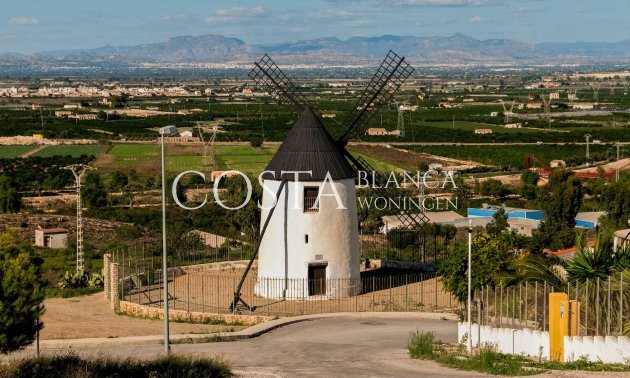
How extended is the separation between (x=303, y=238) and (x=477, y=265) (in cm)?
493

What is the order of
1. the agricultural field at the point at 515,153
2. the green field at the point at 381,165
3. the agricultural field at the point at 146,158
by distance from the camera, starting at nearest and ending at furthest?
the green field at the point at 381,165 → the agricultural field at the point at 146,158 → the agricultural field at the point at 515,153

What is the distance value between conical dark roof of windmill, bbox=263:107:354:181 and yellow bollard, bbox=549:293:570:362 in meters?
10.9

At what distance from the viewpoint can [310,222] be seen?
28.8 metres

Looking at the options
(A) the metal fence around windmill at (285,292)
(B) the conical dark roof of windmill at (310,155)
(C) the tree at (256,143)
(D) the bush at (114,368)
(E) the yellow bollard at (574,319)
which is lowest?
(A) the metal fence around windmill at (285,292)

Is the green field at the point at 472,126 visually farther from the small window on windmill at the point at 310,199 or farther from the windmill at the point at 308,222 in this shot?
the small window on windmill at the point at 310,199

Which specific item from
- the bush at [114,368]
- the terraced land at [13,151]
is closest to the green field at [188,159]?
the terraced land at [13,151]

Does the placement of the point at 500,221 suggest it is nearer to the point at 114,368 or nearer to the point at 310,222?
the point at 310,222

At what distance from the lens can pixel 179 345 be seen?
22.4m

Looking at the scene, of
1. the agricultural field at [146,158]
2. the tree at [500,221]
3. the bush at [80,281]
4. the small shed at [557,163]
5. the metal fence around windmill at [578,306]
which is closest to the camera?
the metal fence around windmill at [578,306]

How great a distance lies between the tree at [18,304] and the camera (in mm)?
17266

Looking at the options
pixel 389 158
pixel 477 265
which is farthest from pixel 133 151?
pixel 477 265

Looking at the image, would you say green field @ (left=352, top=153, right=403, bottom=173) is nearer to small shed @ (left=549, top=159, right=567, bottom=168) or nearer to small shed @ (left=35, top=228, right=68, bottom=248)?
small shed @ (left=549, top=159, right=567, bottom=168)

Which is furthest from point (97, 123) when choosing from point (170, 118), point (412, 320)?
point (412, 320)

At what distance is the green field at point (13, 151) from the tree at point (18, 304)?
84746 millimetres
